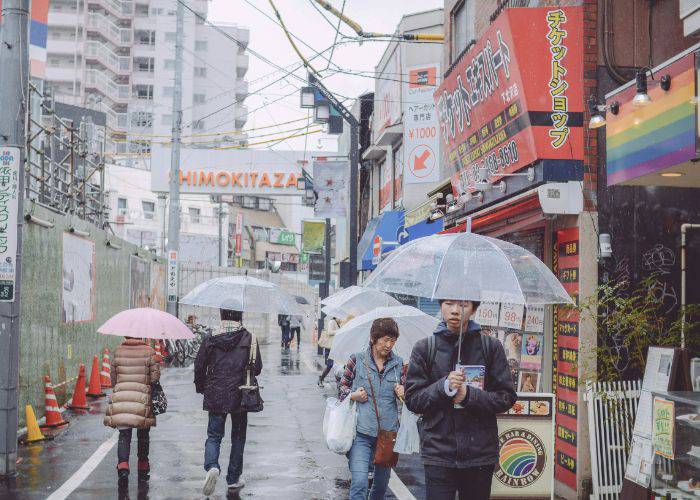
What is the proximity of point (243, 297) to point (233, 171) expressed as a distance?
27.7 m

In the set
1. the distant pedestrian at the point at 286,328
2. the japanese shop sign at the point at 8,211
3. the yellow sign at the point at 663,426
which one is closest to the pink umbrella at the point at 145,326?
the japanese shop sign at the point at 8,211

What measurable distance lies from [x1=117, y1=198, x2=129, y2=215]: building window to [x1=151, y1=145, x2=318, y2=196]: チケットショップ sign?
85.0ft

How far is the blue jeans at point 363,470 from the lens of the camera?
6766mm

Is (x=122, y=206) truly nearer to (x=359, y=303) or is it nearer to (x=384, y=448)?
(x=359, y=303)

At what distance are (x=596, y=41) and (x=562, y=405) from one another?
4.10 m

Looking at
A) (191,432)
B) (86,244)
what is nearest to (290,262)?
(86,244)

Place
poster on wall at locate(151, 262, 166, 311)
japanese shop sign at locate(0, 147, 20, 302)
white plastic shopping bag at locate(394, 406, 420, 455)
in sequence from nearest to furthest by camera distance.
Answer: white plastic shopping bag at locate(394, 406, 420, 455)
japanese shop sign at locate(0, 147, 20, 302)
poster on wall at locate(151, 262, 166, 311)

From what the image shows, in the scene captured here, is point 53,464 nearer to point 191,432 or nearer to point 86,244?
point 191,432

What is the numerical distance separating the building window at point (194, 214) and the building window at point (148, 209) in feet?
9.35

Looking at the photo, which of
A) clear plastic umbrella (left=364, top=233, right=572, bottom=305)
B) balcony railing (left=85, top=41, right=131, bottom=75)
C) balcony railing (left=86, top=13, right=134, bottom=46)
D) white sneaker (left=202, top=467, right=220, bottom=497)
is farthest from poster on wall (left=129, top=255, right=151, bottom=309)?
balcony railing (left=86, top=13, right=134, bottom=46)

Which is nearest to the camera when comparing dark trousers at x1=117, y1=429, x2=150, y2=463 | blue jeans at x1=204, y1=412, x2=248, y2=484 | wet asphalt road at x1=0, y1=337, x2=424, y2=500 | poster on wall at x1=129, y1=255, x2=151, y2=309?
blue jeans at x1=204, y1=412, x2=248, y2=484

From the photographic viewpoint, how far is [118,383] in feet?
29.7

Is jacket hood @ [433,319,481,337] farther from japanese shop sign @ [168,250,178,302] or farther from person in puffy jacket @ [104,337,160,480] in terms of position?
japanese shop sign @ [168,250,178,302]

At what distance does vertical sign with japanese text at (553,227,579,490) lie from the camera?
8984mm
